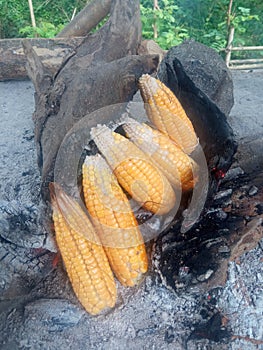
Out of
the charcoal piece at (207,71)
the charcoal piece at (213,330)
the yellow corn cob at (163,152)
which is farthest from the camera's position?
the charcoal piece at (207,71)

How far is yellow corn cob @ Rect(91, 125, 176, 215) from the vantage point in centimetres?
98

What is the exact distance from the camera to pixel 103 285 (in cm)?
94

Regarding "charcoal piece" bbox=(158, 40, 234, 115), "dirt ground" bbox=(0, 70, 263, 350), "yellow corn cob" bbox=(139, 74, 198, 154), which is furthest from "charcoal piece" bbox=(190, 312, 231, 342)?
"charcoal piece" bbox=(158, 40, 234, 115)

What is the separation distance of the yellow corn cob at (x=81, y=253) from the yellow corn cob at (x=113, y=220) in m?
0.03

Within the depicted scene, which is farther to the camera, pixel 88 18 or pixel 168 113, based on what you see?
pixel 88 18

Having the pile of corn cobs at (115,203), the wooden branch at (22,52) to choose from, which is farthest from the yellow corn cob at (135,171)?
the wooden branch at (22,52)

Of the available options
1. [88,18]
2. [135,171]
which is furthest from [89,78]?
[88,18]

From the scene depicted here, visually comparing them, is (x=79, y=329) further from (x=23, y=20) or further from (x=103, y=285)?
(x=23, y=20)

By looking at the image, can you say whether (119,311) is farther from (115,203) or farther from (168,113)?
(168,113)

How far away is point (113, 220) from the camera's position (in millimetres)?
948

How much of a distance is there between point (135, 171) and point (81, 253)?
258mm

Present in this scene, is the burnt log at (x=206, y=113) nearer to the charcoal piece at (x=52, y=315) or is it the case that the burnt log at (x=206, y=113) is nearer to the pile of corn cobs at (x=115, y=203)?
the pile of corn cobs at (x=115, y=203)

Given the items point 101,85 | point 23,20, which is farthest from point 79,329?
point 23,20

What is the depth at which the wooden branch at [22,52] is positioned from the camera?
2627 mm
